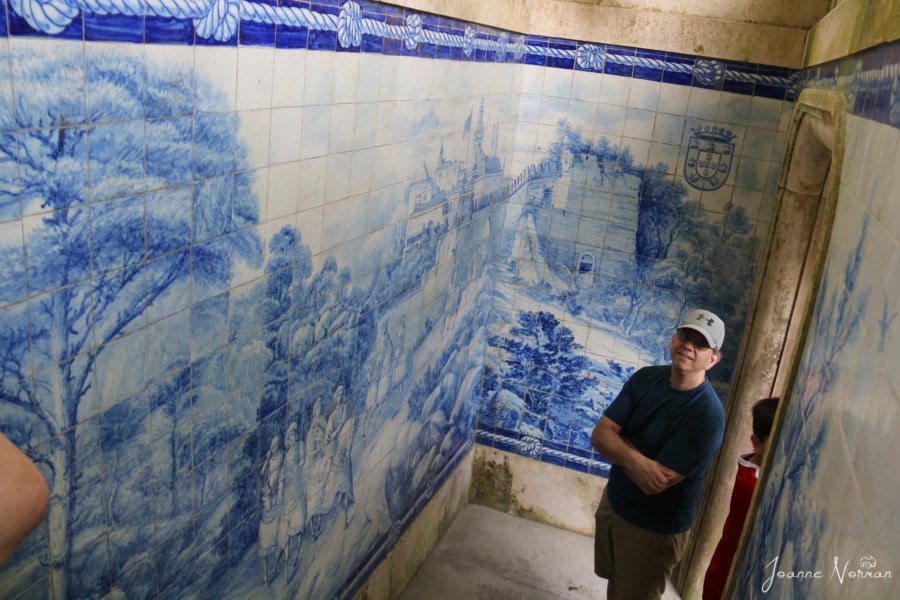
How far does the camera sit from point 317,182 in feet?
9.39

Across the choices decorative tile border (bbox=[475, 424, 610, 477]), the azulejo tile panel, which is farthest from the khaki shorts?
decorative tile border (bbox=[475, 424, 610, 477])

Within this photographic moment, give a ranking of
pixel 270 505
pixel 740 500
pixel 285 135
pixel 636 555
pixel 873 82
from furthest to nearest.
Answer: pixel 636 555, pixel 740 500, pixel 270 505, pixel 285 135, pixel 873 82

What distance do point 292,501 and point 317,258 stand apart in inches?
38.3

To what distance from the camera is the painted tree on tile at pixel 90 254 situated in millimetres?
1736

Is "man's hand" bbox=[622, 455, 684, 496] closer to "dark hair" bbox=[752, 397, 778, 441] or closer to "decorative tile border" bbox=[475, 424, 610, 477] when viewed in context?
"dark hair" bbox=[752, 397, 778, 441]

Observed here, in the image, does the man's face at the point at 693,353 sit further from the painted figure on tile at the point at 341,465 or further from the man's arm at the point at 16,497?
the man's arm at the point at 16,497

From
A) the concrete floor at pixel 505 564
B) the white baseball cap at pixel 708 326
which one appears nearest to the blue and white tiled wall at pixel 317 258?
the concrete floor at pixel 505 564

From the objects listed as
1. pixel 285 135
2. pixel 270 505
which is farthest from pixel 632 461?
pixel 285 135

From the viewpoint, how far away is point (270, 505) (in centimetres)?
300

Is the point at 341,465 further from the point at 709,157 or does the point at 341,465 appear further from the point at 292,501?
the point at 709,157

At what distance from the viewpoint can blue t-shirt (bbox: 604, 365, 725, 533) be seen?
3.66 meters

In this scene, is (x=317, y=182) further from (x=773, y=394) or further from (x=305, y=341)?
(x=773, y=394)

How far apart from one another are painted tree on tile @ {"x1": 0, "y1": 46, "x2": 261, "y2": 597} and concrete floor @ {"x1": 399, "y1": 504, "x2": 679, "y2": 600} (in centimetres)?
299

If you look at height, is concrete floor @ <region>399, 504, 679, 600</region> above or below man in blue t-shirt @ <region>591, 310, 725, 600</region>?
below
